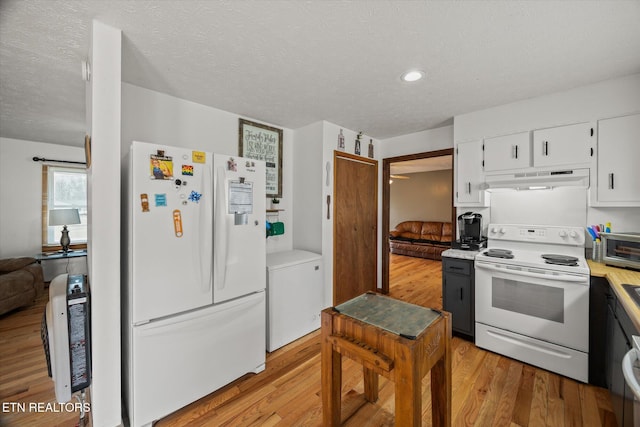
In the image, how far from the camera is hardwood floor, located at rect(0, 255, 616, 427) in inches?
65.0

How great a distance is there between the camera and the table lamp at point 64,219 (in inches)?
159

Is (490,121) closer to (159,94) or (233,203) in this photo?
(233,203)

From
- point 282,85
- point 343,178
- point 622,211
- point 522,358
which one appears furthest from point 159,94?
point 622,211

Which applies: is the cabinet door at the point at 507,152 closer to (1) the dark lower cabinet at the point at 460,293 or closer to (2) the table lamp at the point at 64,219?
(1) the dark lower cabinet at the point at 460,293

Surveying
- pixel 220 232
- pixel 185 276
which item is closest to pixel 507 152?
pixel 220 232

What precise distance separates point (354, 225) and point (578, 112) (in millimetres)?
2464

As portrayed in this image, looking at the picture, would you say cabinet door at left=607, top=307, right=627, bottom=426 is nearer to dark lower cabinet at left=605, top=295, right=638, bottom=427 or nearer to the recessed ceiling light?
dark lower cabinet at left=605, top=295, right=638, bottom=427

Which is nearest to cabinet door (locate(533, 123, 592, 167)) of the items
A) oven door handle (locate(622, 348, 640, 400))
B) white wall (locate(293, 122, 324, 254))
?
oven door handle (locate(622, 348, 640, 400))

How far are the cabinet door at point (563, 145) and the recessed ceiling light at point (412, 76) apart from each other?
4.44 ft

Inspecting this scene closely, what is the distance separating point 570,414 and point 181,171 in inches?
118

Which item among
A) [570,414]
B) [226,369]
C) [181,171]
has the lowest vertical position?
[570,414]

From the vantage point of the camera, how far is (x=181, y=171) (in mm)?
1681

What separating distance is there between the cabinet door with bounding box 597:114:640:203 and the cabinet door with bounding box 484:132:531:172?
0.49 meters

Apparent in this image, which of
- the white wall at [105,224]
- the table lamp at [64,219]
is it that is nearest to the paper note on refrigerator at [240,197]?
the white wall at [105,224]
